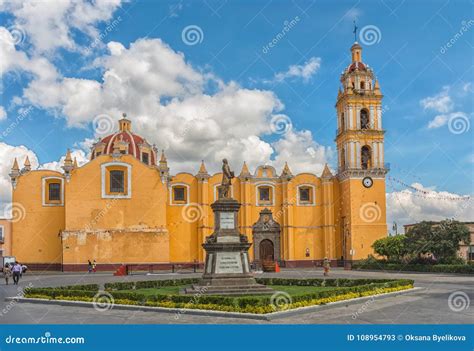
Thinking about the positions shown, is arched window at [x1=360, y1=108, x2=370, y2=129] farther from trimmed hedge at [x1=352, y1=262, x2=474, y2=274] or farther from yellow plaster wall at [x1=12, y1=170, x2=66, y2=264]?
yellow plaster wall at [x1=12, y1=170, x2=66, y2=264]

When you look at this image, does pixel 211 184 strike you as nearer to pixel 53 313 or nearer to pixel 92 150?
pixel 92 150

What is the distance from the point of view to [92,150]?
49.6 meters

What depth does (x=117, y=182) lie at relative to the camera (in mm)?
42500

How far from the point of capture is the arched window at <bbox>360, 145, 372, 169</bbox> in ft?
145

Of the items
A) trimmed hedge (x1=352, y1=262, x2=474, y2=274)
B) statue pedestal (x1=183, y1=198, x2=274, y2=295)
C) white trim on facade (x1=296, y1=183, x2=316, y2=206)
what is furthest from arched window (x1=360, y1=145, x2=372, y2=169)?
statue pedestal (x1=183, y1=198, x2=274, y2=295)

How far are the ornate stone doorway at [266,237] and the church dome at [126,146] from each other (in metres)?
11.0

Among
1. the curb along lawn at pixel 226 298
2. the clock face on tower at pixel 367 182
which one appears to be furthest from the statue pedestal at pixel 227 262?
the clock face on tower at pixel 367 182

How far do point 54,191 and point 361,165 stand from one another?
2278cm

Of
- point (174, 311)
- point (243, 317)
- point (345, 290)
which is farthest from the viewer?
point (345, 290)

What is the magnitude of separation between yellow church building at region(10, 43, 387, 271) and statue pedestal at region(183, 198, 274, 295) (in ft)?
76.5

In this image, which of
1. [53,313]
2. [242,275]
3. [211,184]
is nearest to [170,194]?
[211,184]

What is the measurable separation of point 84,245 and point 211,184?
10323mm

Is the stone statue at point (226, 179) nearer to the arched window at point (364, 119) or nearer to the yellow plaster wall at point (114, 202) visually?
the yellow plaster wall at point (114, 202)

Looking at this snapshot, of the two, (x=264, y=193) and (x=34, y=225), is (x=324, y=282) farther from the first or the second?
(x=34, y=225)
